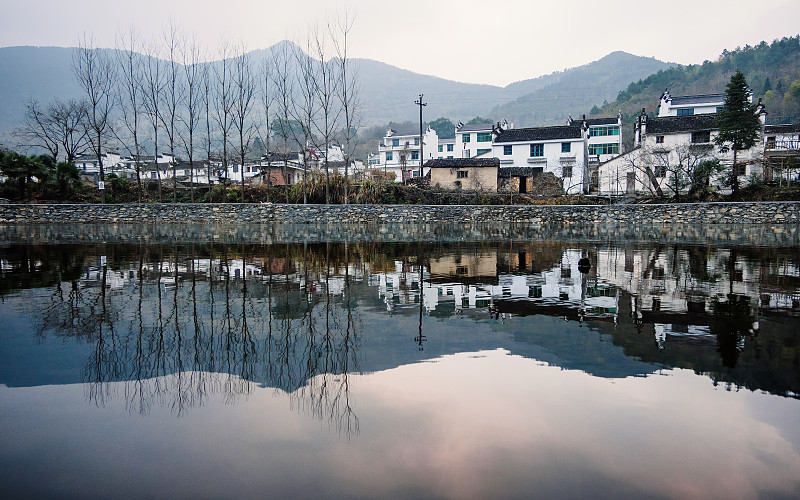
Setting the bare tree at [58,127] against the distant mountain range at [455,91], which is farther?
the distant mountain range at [455,91]

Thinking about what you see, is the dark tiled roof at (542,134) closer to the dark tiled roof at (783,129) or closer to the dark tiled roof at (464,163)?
the dark tiled roof at (464,163)

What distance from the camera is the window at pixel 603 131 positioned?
54844 mm

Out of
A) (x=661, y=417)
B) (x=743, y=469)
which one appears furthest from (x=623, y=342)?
(x=743, y=469)

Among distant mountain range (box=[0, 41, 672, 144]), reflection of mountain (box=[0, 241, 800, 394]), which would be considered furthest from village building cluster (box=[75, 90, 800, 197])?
distant mountain range (box=[0, 41, 672, 144])

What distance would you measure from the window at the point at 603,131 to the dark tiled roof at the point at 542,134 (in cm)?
503

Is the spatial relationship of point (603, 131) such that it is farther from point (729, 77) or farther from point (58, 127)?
point (729, 77)

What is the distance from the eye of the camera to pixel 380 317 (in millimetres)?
6715

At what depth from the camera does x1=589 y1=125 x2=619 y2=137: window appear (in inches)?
2159

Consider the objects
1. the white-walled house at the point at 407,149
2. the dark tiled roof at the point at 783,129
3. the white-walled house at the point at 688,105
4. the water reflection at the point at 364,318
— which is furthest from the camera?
the white-walled house at the point at 407,149

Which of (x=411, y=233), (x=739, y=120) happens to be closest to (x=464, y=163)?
(x=739, y=120)

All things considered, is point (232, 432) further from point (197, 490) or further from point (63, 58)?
point (63, 58)

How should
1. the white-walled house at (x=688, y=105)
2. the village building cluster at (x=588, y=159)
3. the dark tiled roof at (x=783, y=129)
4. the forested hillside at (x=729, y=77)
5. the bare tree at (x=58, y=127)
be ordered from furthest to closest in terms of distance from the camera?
the forested hillside at (x=729, y=77), the white-walled house at (x=688, y=105), the dark tiled roof at (x=783, y=129), the bare tree at (x=58, y=127), the village building cluster at (x=588, y=159)

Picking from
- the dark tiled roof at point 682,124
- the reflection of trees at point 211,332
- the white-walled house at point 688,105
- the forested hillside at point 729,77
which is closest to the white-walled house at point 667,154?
the dark tiled roof at point 682,124

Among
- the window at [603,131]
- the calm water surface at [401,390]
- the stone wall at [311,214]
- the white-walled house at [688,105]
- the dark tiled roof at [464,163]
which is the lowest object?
the calm water surface at [401,390]
